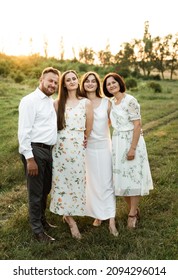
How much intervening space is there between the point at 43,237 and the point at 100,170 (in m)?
0.99

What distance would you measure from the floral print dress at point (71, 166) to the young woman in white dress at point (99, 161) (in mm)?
181

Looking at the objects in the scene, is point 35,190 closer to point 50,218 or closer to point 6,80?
point 50,218

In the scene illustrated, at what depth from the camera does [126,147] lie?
4.40 meters

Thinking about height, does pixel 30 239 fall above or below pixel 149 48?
below

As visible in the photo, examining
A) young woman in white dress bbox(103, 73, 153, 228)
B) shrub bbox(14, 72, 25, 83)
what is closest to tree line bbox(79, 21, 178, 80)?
shrub bbox(14, 72, 25, 83)

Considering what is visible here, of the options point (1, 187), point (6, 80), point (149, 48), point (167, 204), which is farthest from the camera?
point (149, 48)

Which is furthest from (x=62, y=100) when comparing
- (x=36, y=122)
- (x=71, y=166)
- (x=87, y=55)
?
(x=87, y=55)

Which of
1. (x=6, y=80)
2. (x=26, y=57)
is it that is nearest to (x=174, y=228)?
(x=6, y=80)

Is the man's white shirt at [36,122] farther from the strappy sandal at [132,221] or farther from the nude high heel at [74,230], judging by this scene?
the strappy sandal at [132,221]

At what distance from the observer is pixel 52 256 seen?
3803 millimetres

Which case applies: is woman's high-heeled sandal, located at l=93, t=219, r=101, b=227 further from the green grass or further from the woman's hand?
the woman's hand

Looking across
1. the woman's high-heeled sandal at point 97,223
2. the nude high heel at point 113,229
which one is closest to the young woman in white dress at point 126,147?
the nude high heel at point 113,229

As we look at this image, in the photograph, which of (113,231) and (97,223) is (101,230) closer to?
(113,231)

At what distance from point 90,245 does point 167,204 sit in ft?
5.16
